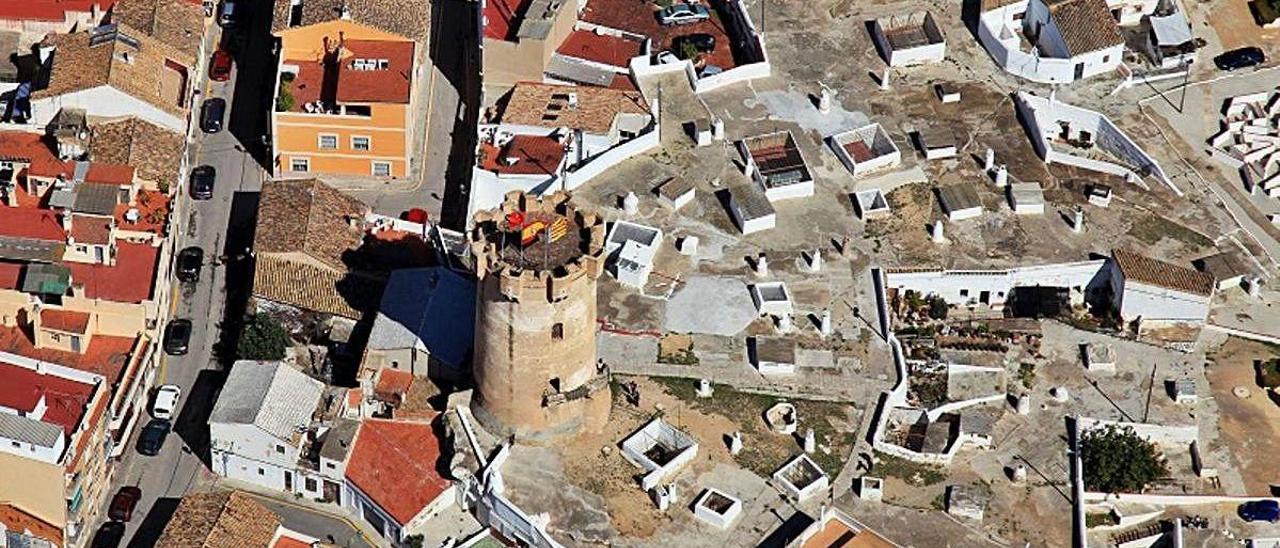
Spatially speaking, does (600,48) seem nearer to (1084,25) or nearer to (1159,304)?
(1084,25)

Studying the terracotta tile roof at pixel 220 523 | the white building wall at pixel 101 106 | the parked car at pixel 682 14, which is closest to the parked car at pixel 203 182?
the white building wall at pixel 101 106

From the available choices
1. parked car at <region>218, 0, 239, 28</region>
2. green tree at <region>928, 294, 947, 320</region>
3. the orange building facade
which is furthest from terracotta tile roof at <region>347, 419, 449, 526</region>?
parked car at <region>218, 0, 239, 28</region>

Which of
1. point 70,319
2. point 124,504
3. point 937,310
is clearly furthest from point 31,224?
point 937,310

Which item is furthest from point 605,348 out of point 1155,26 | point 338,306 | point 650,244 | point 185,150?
point 1155,26

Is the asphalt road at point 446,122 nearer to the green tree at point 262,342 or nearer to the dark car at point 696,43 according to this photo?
the dark car at point 696,43

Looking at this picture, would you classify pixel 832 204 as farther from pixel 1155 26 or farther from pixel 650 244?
pixel 1155 26

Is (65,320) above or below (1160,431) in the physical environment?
below

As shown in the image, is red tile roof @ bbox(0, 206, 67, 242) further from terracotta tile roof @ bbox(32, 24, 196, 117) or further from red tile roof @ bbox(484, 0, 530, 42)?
red tile roof @ bbox(484, 0, 530, 42)
